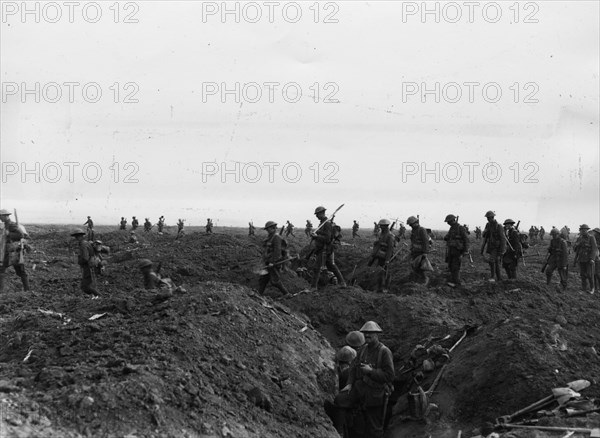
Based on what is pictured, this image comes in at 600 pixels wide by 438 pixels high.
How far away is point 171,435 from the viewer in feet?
21.7

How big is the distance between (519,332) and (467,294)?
5.87 metres

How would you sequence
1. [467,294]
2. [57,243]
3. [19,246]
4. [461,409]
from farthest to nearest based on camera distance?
[57,243], [467,294], [19,246], [461,409]

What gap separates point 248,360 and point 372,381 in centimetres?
197

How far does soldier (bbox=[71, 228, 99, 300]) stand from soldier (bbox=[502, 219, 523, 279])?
9.91 metres

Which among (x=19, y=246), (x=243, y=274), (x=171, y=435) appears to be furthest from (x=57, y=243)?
(x=171, y=435)

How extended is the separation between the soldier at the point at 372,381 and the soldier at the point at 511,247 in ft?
29.1

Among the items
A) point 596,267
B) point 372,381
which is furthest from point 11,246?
point 596,267

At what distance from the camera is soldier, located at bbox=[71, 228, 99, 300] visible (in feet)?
42.1

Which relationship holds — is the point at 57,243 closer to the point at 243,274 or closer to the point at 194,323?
the point at 243,274

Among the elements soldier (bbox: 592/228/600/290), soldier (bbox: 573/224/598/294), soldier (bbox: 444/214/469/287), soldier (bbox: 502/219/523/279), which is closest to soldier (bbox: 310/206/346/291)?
soldier (bbox: 444/214/469/287)

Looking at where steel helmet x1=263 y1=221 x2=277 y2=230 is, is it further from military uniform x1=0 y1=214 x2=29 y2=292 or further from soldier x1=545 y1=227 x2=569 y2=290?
soldier x1=545 y1=227 x2=569 y2=290

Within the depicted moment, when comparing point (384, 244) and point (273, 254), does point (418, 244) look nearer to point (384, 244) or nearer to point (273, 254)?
point (384, 244)

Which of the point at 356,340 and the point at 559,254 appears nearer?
the point at 356,340

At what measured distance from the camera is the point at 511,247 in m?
16.6
